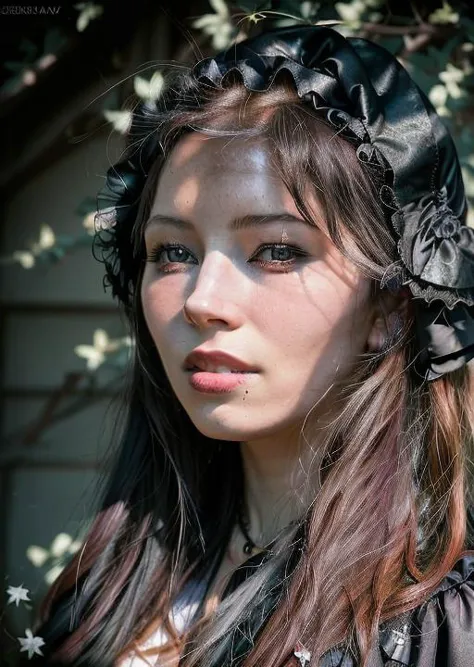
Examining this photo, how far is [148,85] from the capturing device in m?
1.98

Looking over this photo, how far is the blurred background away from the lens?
7.11 feet

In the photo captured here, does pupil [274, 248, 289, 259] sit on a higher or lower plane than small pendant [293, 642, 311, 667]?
higher

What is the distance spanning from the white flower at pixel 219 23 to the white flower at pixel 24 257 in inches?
31.6

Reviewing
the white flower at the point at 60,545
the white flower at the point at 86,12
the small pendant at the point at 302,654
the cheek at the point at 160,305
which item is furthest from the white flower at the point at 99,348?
the small pendant at the point at 302,654

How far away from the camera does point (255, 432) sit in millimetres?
1404

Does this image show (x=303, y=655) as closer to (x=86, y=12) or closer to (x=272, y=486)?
(x=272, y=486)

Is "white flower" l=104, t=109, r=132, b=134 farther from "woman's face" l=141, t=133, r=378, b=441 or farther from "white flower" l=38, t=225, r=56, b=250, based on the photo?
"woman's face" l=141, t=133, r=378, b=441

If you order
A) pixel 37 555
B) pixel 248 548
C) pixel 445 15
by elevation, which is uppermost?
Result: pixel 445 15

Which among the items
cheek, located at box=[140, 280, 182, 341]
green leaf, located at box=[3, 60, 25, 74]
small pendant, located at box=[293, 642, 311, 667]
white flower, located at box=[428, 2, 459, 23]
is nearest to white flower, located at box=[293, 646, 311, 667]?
small pendant, located at box=[293, 642, 311, 667]

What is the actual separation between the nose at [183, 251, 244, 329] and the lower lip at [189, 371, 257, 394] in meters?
0.08

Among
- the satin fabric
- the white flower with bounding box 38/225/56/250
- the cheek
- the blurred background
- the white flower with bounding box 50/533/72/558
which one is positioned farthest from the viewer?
the white flower with bounding box 38/225/56/250

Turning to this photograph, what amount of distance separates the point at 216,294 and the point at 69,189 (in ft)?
4.05

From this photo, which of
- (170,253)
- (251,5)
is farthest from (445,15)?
(170,253)

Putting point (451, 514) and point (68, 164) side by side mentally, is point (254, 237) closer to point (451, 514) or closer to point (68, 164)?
point (451, 514)
